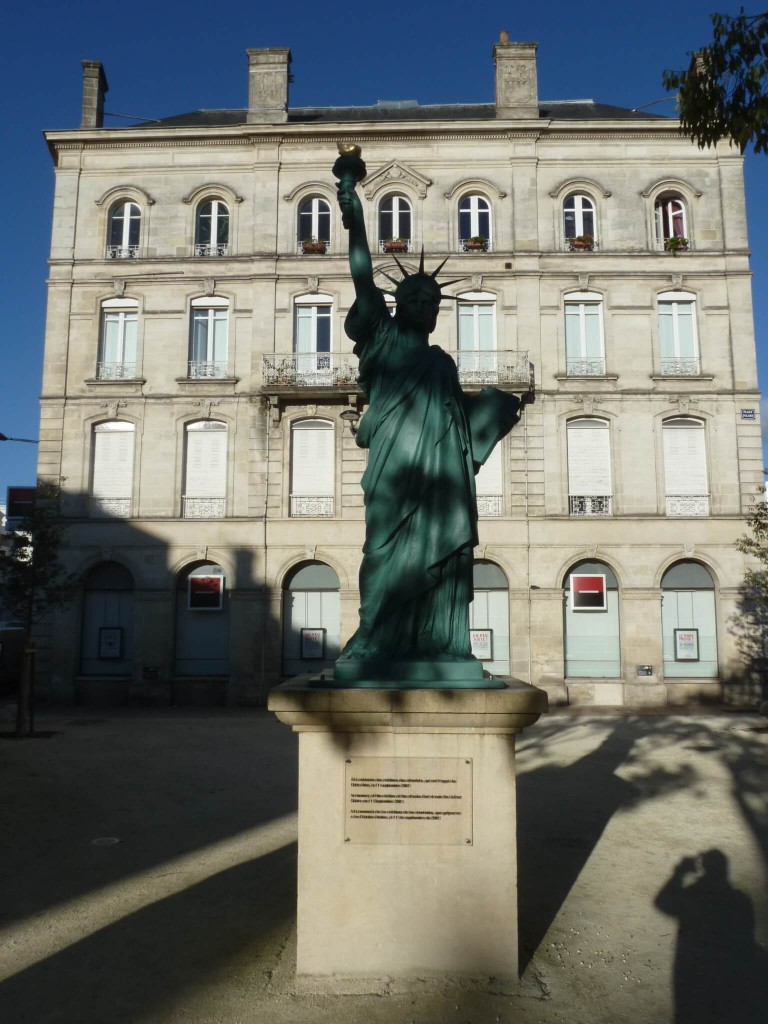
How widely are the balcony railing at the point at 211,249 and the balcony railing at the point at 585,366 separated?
34.1 feet

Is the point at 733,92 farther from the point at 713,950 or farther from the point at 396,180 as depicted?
the point at 396,180

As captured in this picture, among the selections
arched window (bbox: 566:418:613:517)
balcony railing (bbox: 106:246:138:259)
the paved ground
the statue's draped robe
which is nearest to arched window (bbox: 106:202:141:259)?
balcony railing (bbox: 106:246:138:259)

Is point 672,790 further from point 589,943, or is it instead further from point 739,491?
point 739,491

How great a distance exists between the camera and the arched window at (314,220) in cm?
2355

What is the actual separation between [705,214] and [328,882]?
923 inches

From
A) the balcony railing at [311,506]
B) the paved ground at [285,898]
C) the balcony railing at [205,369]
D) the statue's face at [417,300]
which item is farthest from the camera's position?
the balcony railing at [205,369]

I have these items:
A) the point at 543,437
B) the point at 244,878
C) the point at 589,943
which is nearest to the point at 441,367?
the point at 589,943

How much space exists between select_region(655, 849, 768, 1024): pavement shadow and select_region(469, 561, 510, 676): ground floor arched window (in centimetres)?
1433

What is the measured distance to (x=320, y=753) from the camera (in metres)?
4.56

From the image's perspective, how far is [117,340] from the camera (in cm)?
2325

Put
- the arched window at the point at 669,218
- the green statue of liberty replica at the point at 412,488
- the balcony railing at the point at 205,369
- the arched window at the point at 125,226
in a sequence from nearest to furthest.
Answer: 1. the green statue of liberty replica at the point at 412,488
2. the balcony railing at the point at 205,369
3. the arched window at the point at 669,218
4. the arched window at the point at 125,226

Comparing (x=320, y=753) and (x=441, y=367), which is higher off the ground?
(x=441, y=367)

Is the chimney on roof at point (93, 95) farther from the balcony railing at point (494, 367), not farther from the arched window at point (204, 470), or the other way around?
the balcony railing at point (494, 367)

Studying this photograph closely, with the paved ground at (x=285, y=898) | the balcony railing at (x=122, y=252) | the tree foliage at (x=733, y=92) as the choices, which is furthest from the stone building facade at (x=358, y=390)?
the tree foliage at (x=733, y=92)
